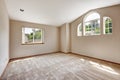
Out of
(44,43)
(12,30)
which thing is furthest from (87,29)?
(12,30)

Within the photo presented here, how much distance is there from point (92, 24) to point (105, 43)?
1.35 m

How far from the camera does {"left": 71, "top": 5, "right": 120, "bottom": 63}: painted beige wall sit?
341cm

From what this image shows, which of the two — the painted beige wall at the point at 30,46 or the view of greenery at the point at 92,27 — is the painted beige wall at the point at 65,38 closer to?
the painted beige wall at the point at 30,46

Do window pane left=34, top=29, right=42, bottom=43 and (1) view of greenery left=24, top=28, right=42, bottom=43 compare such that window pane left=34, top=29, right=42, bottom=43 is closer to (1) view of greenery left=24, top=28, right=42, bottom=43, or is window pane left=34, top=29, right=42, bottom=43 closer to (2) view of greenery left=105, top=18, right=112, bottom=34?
(1) view of greenery left=24, top=28, right=42, bottom=43

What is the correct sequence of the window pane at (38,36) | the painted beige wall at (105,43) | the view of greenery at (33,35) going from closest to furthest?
the painted beige wall at (105,43) → the view of greenery at (33,35) → the window pane at (38,36)

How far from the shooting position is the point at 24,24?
4.69 metres

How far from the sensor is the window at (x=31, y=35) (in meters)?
4.85

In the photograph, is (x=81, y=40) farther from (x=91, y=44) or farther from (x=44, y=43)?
(x=44, y=43)

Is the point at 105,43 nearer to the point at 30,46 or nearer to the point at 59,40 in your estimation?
the point at 59,40

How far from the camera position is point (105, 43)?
3.83 m

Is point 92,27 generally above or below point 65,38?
above

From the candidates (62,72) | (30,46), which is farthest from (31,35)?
(62,72)

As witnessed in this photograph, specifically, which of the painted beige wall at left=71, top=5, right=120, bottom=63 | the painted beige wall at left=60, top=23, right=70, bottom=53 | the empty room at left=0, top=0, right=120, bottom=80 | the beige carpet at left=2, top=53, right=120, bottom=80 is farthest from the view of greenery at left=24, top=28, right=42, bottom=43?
the painted beige wall at left=71, top=5, right=120, bottom=63

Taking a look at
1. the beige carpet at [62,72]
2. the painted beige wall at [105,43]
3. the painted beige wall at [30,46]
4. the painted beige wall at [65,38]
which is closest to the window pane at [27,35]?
the painted beige wall at [30,46]
